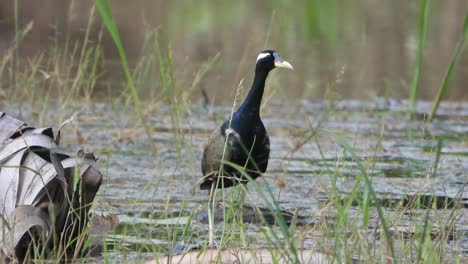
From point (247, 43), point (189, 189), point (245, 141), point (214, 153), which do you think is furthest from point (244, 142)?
point (247, 43)

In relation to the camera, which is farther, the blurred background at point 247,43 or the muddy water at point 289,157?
the blurred background at point 247,43

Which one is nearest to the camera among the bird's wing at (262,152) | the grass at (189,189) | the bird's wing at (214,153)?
the grass at (189,189)

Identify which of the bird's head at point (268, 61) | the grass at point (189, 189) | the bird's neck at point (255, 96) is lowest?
the grass at point (189, 189)

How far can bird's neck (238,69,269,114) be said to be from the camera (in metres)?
5.51

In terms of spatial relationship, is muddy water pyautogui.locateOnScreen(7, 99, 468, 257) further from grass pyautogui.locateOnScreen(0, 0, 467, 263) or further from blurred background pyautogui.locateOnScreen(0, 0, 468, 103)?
blurred background pyautogui.locateOnScreen(0, 0, 468, 103)

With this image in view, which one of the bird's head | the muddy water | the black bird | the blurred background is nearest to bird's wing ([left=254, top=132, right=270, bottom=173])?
the black bird

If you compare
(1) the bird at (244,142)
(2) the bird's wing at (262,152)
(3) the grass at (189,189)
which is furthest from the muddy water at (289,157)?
(2) the bird's wing at (262,152)

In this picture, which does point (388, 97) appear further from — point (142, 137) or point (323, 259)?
point (323, 259)

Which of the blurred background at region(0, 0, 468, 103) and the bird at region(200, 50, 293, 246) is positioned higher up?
the blurred background at region(0, 0, 468, 103)

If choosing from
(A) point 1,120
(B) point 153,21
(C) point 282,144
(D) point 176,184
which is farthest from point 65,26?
(A) point 1,120

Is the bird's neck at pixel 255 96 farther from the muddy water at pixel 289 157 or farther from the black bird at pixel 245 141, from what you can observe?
the muddy water at pixel 289 157

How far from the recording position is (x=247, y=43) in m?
11.5

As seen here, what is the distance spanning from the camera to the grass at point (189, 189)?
12.7 feet

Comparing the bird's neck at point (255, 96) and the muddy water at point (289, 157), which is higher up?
the bird's neck at point (255, 96)
